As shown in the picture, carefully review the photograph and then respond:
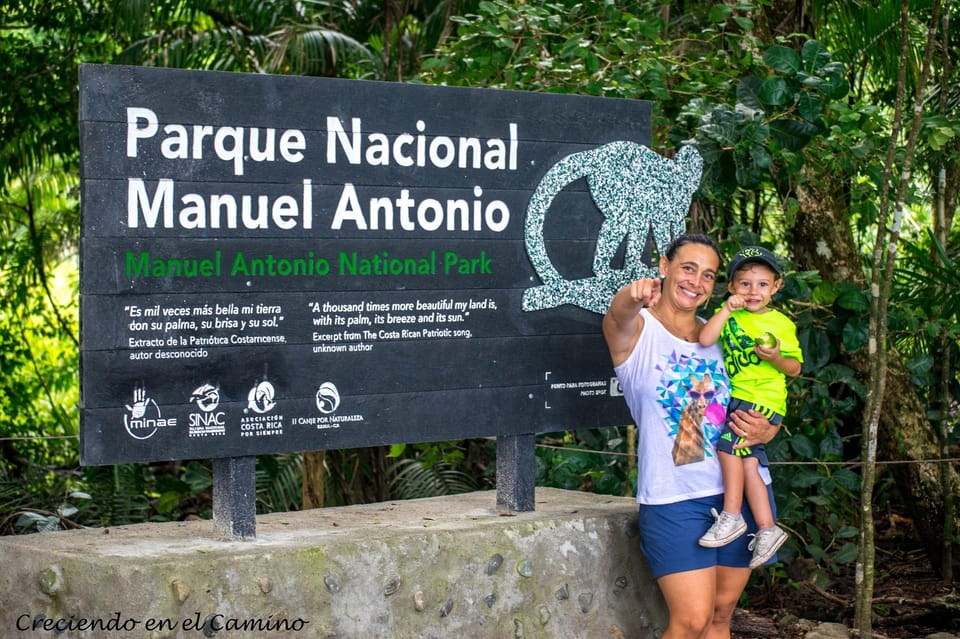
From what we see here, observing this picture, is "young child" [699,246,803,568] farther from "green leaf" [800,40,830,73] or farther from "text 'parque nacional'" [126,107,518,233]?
"green leaf" [800,40,830,73]

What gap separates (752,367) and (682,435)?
34cm

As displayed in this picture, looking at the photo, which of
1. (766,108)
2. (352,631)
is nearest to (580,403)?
(352,631)

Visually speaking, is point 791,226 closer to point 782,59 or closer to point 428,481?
point 782,59

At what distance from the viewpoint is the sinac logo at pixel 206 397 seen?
12.1ft

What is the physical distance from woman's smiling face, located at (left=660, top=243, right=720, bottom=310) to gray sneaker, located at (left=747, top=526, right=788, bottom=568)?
2.68 ft

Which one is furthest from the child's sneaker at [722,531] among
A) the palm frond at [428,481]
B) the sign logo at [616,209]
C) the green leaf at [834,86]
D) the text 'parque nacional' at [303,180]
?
the palm frond at [428,481]

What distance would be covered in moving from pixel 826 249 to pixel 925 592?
196 cm

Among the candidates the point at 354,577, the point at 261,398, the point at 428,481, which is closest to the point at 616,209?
the point at 261,398

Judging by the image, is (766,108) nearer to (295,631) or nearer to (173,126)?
(173,126)

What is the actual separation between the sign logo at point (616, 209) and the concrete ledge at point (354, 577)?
87 centimetres

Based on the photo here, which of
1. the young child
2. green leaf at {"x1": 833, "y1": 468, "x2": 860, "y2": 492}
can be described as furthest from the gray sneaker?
green leaf at {"x1": 833, "y1": 468, "x2": 860, "y2": 492}

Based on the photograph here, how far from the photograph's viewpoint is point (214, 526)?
12.7 feet

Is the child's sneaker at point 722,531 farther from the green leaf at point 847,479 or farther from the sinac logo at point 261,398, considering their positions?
the green leaf at point 847,479

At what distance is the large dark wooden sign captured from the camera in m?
3.57
